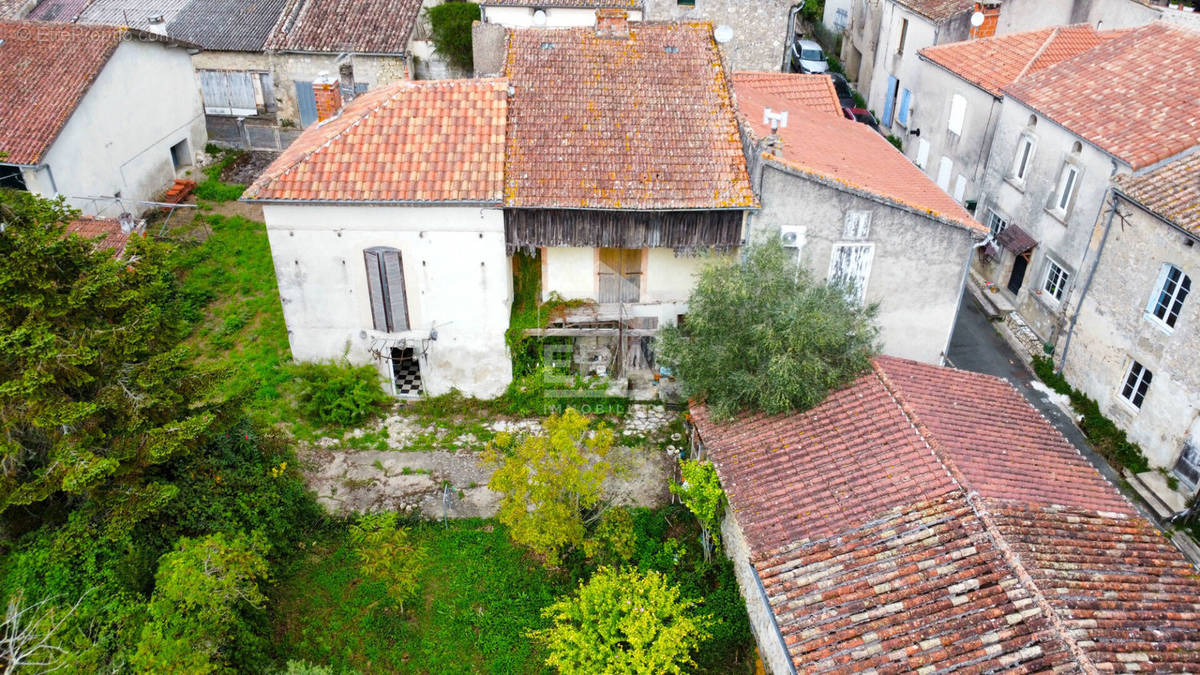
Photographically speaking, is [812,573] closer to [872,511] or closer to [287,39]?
[872,511]

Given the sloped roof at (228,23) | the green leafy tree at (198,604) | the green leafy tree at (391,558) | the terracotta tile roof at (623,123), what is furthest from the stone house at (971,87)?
the sloped roof at (228,23)

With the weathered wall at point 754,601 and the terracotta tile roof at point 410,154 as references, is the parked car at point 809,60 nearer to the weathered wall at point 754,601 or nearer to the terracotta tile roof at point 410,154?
the terracotta tile roof at point 410,154

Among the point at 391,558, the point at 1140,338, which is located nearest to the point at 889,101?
the point at 1140,338

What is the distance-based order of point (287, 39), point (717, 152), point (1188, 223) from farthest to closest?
point (287, 39), point (717, 152), point (1188, 223)

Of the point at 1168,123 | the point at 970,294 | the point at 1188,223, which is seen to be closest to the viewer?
the point at 1188,223

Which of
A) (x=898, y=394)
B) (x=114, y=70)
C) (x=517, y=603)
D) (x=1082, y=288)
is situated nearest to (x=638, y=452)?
(x=517, y=603)

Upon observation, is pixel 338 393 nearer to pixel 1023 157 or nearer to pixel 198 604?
pixel 198 604
